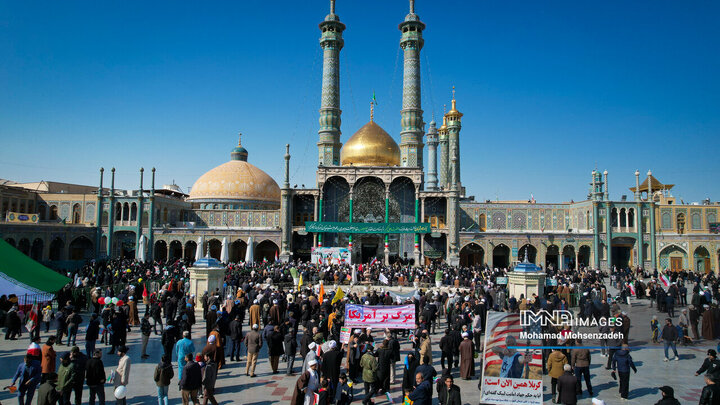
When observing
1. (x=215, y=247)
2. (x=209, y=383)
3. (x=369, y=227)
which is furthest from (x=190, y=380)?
(x=215, y=247)

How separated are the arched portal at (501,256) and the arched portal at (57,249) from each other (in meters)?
35.1

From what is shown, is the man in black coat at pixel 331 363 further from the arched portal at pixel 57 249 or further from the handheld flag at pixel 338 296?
the arched portal at pixel 57 249

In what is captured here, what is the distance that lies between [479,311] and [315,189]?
2626 centimetres

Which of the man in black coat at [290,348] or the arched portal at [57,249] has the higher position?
the arched portal at [57,249]

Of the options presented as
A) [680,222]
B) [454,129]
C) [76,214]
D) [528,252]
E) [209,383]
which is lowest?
[209,383]

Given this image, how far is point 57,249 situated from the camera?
3816cm

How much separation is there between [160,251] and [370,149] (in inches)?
785

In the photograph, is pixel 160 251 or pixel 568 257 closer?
pixel 568 257

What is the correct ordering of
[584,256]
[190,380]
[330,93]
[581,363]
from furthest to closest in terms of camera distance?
[330,93] → [584,256] → [581,363] → [190,380]

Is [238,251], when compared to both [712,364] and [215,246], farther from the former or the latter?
[712,364]

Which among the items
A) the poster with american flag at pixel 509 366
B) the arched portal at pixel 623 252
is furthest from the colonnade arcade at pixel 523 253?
the poster with american flag at pixel 509 366

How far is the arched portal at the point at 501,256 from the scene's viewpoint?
1551 inches

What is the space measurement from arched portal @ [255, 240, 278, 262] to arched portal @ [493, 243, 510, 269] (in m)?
18.8

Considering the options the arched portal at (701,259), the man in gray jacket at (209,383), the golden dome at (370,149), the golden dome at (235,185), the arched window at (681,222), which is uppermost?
the golden dome at (370,149)
